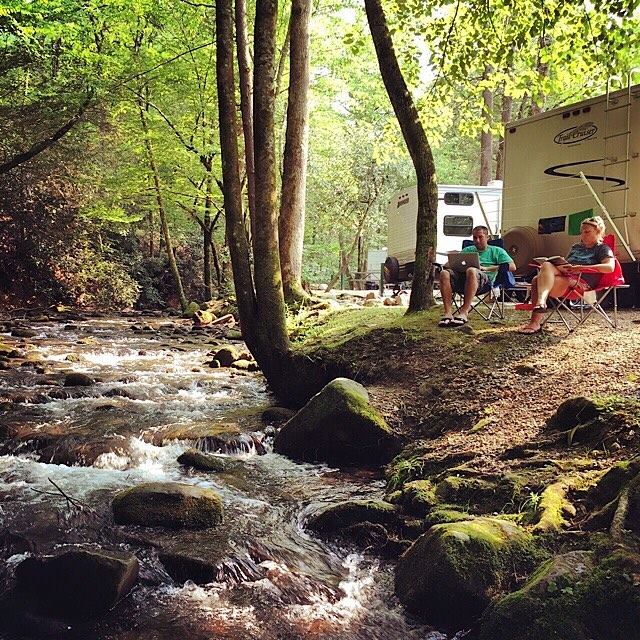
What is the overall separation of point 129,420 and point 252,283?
7.24 feet

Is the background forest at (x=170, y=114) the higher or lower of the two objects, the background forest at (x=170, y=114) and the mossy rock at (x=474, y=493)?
the higher

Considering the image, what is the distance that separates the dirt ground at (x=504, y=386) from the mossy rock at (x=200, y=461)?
5.04ft

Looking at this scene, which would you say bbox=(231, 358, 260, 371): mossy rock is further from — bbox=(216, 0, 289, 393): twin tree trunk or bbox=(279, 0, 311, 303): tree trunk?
bbox=(216, 0, 289, 393): twin tree trunk

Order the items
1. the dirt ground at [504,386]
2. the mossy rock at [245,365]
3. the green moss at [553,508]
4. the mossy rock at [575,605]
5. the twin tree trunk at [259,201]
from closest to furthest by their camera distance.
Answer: the mossy rock at [575,605] → the green moss at [553,508] → the dirt ground at [504,386] → the twin tree trunk at [259,201] → the mossy rock at [245,365]

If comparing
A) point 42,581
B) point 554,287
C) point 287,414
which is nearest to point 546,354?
point 554,287

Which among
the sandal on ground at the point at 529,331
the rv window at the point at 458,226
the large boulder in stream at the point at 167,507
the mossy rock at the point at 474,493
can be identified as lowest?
the large boulder in stream at the point at 167,507

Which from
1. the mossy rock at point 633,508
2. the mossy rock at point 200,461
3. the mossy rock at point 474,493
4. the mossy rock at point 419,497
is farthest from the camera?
the mossy rock at point 200,461

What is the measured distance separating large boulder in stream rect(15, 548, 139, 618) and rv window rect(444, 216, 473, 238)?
14.2 metres

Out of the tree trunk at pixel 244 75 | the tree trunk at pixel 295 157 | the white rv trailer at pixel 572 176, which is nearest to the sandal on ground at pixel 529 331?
the white rv trailer at pixel 572 176

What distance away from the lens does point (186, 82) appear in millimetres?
17312

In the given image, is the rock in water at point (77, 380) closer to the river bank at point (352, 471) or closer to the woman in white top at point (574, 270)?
the river bank at point (352, 471)

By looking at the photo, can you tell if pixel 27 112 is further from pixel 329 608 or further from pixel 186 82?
pixel 329 608

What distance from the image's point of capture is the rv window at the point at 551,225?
9984 mm

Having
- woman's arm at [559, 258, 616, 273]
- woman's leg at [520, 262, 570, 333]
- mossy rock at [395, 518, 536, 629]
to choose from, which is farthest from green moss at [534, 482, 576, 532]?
woman's arm at [559, 258, 616, 273]
